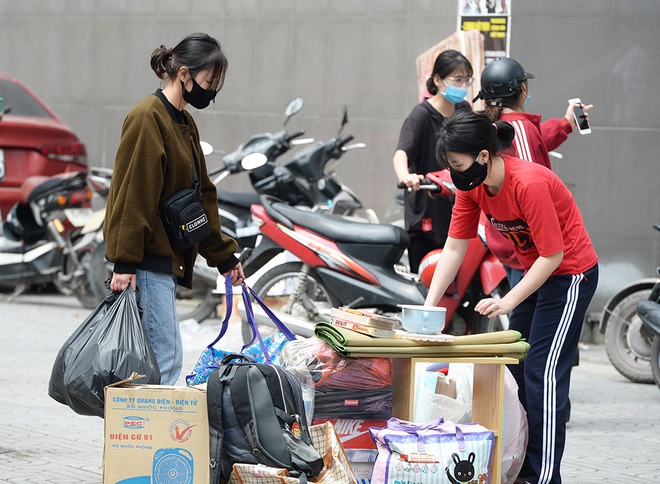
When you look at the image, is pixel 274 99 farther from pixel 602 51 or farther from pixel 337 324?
pixel 337 324

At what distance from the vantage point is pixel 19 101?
38.5ft

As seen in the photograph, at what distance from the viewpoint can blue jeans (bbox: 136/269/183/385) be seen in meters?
4.57

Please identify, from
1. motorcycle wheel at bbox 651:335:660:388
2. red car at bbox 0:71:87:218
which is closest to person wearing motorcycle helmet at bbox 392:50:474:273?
motorcycle wheel at bbox 651:335:660:388

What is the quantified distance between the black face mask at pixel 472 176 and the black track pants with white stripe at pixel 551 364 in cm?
55

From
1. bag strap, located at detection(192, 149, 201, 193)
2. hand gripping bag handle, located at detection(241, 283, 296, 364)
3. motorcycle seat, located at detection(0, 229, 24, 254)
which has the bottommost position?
motorcycle seat, located at detection(0, 229, 24, 254)

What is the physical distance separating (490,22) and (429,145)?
10.3 ft

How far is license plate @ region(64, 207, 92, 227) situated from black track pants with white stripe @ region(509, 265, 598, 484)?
681 centimetres

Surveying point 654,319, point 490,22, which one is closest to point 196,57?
point 654,319

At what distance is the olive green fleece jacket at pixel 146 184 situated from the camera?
4.42 meters

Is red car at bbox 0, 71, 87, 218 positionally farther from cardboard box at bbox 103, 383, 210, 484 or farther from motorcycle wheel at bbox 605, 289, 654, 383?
cardboard box at bbox 103, 383, 210, 484

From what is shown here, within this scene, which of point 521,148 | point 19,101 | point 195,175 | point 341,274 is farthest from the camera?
point 19,101

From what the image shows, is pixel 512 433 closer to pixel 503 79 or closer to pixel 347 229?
pixel 503 79

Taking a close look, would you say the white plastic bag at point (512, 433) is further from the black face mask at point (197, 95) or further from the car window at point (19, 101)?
the car window at point (19, 101)

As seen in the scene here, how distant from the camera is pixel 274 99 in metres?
A: 11.5
